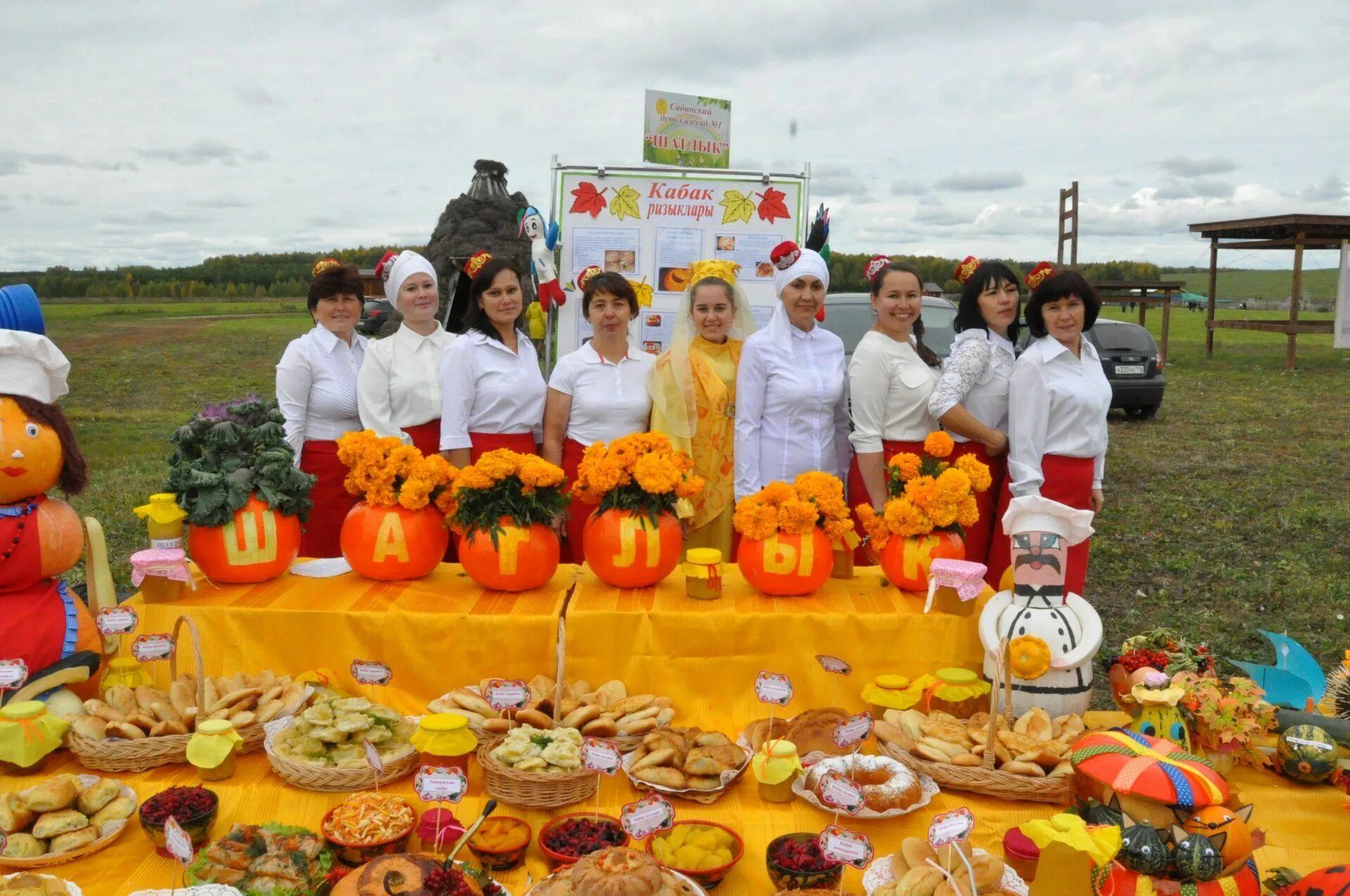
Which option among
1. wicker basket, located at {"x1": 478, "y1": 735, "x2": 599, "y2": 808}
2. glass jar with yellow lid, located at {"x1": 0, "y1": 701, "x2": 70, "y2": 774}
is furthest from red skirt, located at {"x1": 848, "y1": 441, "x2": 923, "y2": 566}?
glass jar with yellow lid, located at {"x1": 0, "y1": 701, "x2": 70, "y2": 774}

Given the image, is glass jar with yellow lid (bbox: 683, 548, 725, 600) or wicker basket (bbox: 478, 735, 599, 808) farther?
glass jar with yellow lid (bbox: 683, 548, 725, 600)

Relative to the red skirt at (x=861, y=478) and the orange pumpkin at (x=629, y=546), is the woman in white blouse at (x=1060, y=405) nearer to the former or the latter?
the red skirt at (x=861, y=478)

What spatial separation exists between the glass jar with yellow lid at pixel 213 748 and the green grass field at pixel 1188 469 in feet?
15.1

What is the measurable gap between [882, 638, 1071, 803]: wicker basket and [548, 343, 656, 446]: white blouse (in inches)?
79.9

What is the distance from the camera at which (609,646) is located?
3.18m

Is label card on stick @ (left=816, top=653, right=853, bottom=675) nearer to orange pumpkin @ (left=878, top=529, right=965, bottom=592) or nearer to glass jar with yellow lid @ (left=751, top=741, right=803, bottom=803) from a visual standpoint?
glass jar with yellow lid @ (left=751, top=741, right=803, bottom=803)

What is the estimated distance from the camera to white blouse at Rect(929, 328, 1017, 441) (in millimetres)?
3982

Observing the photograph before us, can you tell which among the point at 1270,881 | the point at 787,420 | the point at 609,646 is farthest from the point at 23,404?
the point at 1270,881

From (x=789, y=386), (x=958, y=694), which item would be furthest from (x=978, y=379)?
(x=958, y=694)

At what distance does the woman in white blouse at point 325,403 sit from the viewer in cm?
444

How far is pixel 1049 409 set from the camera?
3.86 meters

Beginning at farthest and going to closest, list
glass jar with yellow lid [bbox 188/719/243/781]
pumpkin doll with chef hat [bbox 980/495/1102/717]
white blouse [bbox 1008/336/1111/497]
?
white blouse [bbox 1008/336/1111/497], pumpkin doll with chef hat [bbox 980/495/1102/717], glass jar with yellow lid [bbox 188/719/243/781]

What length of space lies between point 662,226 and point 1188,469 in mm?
7804

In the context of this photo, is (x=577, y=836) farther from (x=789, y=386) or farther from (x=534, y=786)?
(x=789, y=386)
